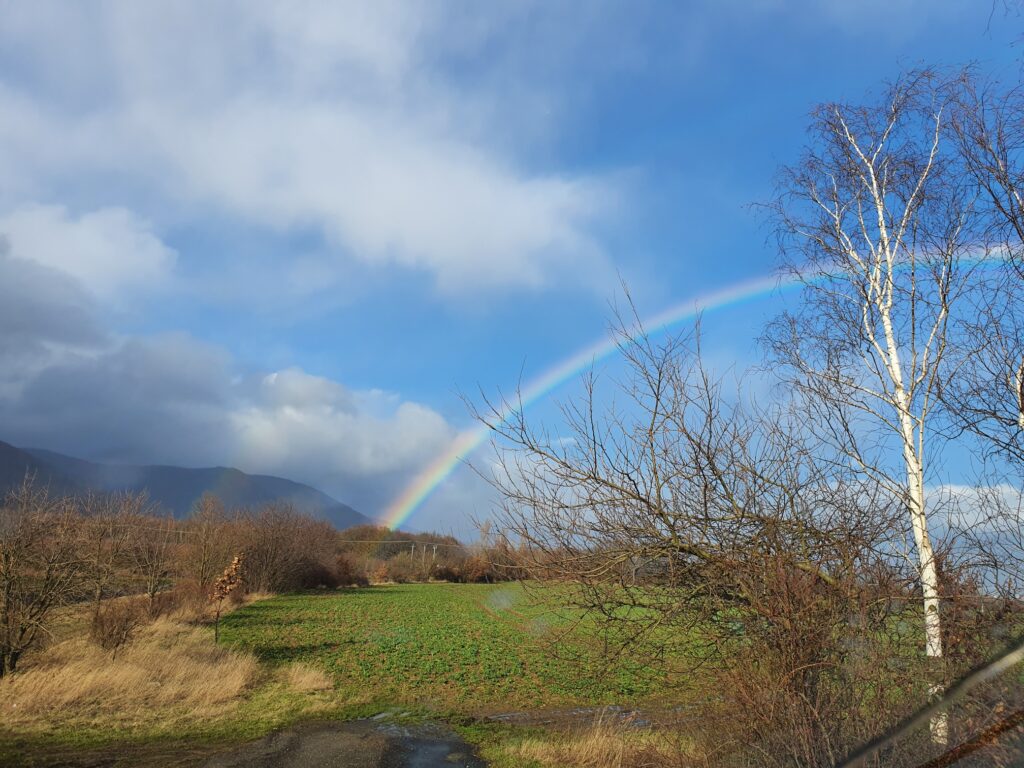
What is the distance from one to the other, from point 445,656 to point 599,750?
13045 mm

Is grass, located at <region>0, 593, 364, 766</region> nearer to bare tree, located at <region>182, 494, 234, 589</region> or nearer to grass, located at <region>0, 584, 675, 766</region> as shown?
grass, located at <region>0, 584, 675, 766</region>

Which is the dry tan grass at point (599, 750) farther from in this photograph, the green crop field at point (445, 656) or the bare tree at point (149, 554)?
the bare tree at point (149, 554)

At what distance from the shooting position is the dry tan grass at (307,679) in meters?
15.0

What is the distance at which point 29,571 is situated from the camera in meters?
13.2

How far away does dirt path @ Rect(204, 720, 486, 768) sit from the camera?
9609mm

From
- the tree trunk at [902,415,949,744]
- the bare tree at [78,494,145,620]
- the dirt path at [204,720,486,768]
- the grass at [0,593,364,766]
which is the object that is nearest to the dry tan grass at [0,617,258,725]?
the grass at [0,593,364,766]

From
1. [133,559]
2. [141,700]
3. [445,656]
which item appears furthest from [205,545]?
[141,700]

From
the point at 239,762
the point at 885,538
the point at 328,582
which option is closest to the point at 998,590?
the point at 885,538

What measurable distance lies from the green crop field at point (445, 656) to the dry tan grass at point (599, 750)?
791 mm

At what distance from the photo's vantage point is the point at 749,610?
5.64 m

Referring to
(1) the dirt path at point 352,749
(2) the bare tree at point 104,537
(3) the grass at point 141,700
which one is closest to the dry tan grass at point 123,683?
(3) the grass at point 141,700

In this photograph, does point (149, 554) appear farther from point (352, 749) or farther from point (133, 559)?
point (352, 749)

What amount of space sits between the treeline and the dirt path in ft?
10.2

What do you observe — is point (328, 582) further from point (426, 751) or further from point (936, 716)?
point (936, 716)
